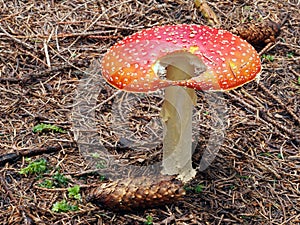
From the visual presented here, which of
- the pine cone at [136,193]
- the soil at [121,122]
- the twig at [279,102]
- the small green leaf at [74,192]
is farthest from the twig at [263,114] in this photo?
the small green leaf at [74,192]

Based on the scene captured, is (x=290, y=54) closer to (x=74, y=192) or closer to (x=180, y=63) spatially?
(x=180, y=63)

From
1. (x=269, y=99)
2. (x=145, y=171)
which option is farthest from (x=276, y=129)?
(x=145, y=171)

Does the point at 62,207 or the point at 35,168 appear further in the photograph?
the point at 35,168

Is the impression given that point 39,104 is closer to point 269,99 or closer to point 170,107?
point 170,107

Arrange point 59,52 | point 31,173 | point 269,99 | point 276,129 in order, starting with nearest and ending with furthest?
point 31,173 < point 276,129 < point 269,99 < point 59,52

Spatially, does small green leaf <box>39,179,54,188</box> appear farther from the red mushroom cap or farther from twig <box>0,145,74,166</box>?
the red mushroom cap

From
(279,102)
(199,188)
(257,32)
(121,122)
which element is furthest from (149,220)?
(257,32)

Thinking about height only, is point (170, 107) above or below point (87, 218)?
above
